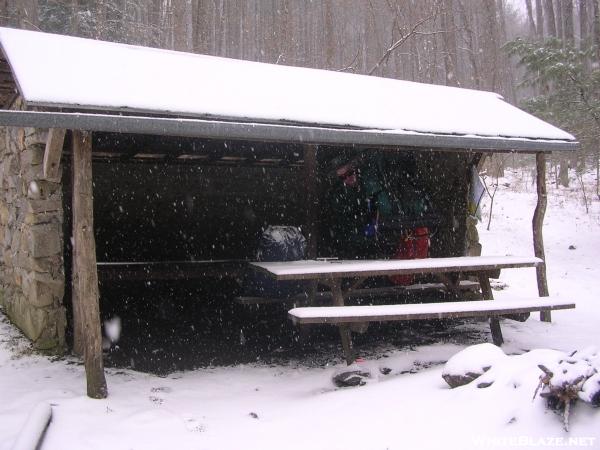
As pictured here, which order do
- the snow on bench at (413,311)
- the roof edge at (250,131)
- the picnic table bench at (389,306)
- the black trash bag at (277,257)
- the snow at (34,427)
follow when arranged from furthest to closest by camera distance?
the black trash bag at (277,257) < the picnic table bench at (389,306) < the snow on bench at (413,311) < the roof edge at (250,131) < the snow at (34,427)

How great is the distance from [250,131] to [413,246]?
3.91 meters

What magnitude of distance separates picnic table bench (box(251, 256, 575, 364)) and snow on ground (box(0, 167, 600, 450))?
1.98 ft

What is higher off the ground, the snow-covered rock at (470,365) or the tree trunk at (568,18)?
the tree trunk at (568,18)

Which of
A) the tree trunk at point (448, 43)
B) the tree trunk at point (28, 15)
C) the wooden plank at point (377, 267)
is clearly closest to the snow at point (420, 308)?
the wooden plank at point (377, 267)

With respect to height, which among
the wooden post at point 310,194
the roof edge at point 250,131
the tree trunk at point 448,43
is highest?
the tree trunk at point 448,43

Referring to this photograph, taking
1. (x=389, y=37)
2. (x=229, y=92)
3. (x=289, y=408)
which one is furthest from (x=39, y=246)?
(x=389, y=37)

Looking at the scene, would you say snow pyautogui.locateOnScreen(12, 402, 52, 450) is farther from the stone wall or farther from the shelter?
the stone wall

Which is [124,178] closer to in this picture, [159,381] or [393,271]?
[159,381]

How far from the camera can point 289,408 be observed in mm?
4223

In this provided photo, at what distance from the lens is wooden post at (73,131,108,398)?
4.23 metres

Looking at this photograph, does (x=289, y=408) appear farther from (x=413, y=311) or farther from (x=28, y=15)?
(x=28, y=15)

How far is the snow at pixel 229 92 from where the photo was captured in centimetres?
432

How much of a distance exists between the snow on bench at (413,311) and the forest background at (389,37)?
27.8 ft

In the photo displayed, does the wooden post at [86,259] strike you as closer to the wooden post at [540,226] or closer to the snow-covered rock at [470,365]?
the snow-covered rock at [470,365]
